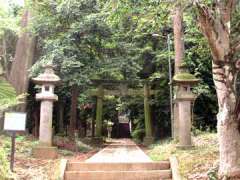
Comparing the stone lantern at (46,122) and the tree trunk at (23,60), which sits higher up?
the tree trunk at (23,60)

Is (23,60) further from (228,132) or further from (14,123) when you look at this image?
(228,132)

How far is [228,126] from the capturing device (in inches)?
256

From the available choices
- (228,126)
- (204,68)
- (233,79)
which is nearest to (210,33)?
(233,79)

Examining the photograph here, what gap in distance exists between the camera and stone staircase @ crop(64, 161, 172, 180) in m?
7.97

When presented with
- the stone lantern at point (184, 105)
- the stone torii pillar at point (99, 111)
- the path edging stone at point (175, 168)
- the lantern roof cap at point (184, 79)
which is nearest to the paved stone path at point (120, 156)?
→ the stone lantern at point (184, 105)

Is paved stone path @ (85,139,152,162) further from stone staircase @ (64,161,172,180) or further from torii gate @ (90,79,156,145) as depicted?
torii gate @ (90,79,156,145)

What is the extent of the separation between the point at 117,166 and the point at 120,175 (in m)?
0.60

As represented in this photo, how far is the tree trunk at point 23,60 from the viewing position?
52.7 feet

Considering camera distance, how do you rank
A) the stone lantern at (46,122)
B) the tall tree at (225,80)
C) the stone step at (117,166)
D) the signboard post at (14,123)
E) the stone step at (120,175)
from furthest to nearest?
the stone lantern at (46,122) → the stone step at (117,166) → the signboard post at (14,123) → the stone step at (120,175) → the tall tree at (225,80)

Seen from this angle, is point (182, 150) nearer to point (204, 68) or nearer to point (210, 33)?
point (210, 33)

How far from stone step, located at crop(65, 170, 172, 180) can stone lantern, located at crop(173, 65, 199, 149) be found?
118 inches

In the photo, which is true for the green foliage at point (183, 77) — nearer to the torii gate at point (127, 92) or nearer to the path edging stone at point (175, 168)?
the path edging stone at point (175, 168)

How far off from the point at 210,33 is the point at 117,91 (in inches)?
567

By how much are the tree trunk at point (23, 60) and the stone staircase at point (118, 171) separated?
8.40m
